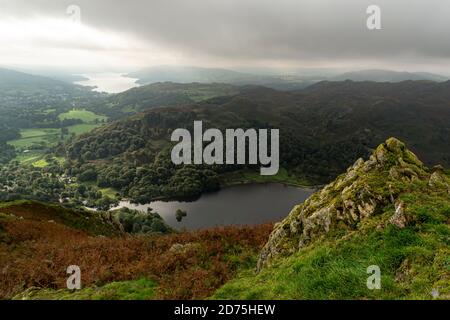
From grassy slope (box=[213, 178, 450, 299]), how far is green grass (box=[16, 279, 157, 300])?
4.09 m

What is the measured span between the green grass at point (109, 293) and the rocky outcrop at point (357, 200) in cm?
790

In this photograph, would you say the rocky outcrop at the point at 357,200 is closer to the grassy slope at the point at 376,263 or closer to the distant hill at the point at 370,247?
the distant hill at the point at 370,247

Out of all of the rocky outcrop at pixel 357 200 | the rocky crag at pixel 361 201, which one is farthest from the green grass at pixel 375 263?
the rocky outcrop at pixel 357 200

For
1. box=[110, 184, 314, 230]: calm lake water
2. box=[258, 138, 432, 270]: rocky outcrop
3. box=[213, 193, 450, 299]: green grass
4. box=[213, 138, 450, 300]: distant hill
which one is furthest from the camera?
box=[110, 184, 314, 230]: calm lake water

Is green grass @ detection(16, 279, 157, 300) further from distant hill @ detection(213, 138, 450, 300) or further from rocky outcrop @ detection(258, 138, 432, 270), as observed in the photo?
rocky outcrop @ detection(258, 138, 432, 270)

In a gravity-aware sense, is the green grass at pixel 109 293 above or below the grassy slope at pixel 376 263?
below

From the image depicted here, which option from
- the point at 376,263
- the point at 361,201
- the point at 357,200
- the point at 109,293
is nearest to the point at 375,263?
the point at 376,263

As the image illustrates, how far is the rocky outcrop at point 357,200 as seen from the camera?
19109 mm

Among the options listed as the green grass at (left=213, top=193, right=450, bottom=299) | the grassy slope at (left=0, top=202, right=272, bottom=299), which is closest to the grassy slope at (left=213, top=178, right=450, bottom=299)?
the green grass at (left=213, top=193, right=450, bottom=299)

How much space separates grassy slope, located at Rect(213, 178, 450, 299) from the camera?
43.0 ft
